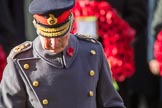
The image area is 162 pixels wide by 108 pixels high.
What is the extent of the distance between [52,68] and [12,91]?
0.21m

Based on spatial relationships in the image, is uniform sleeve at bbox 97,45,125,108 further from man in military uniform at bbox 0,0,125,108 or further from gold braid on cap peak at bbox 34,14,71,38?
gold braid on cap peak at bbox 34,14,71,38

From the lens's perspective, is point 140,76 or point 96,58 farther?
point 140,76

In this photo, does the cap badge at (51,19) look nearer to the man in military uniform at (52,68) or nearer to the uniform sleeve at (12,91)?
the man in military uniform at (52,68)

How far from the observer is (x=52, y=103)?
3.08m

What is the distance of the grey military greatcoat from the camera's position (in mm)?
3068

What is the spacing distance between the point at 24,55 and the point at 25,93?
0.18 m

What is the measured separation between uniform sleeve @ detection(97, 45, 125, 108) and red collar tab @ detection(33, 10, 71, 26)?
32 centimetres

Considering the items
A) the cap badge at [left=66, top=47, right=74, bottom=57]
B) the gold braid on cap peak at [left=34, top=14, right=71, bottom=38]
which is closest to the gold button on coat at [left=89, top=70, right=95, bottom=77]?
the cap badge at [left=66, top=47, right=74, bottom=57]

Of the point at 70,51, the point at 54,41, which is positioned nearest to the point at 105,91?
the point at 70,51

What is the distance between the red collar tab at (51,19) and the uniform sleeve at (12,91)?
0.26m

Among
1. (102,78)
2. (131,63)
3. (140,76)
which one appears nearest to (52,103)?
(102,78)

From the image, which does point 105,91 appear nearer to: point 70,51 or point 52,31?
point 70,51

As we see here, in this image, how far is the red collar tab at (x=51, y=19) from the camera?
2988mm

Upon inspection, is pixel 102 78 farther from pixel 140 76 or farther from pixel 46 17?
pixel 140 76
